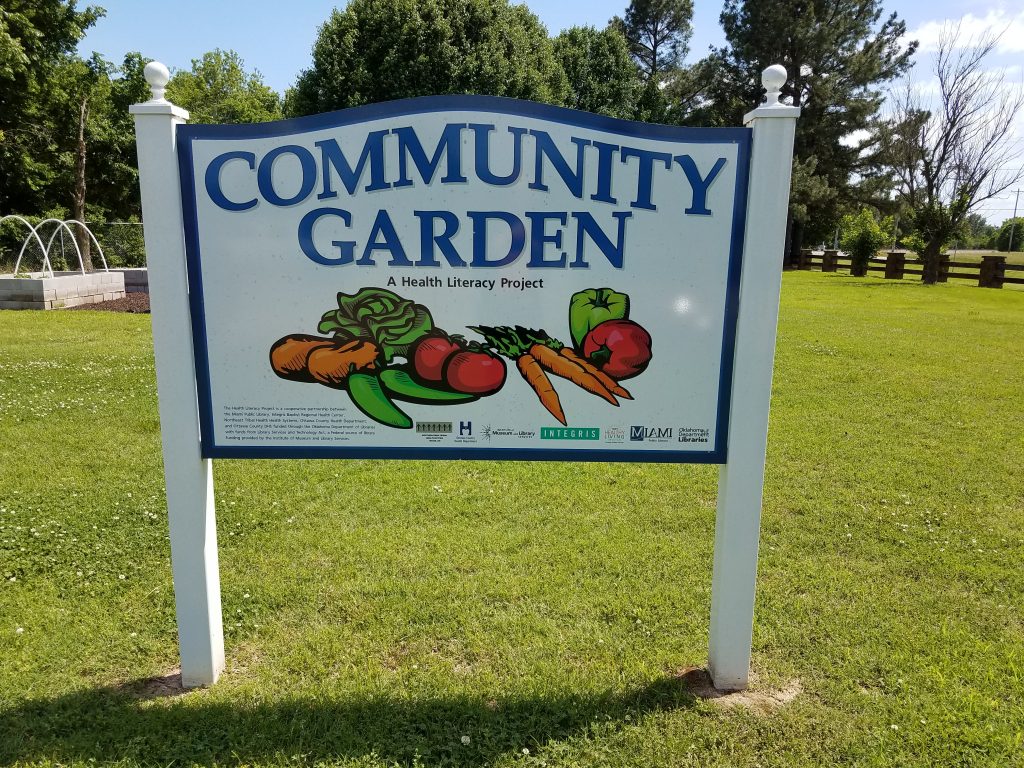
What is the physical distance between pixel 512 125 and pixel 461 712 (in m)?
2.34

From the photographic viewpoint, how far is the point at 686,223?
2.80 metres

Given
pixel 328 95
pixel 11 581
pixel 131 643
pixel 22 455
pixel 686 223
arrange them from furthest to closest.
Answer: pixel 328 95, pixel 22 455, pixel 11 581, pixel 131 643, pixel 686 223

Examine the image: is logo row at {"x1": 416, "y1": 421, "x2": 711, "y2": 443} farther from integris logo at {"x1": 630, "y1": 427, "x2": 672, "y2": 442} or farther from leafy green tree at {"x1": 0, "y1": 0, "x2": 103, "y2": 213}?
leafy green tree at {"x1": 0, "y1": 0, "x2": 103, "y2": 213}

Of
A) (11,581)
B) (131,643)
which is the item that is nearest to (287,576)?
(131,643)

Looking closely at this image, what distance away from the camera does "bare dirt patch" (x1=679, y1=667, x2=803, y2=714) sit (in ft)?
9.84

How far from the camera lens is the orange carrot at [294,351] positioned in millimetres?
2881

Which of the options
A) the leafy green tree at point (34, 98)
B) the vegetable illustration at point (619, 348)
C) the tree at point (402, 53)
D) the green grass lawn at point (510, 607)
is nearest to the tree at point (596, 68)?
the tree at point (402, 53)

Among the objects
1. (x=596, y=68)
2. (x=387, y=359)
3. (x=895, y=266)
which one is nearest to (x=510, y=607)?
(x=387, y=359)

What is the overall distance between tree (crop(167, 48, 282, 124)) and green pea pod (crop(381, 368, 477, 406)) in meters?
42.6

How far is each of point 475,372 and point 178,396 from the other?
1.19 meters

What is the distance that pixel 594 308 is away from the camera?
2.86m

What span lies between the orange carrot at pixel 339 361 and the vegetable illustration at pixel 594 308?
0.81 meters

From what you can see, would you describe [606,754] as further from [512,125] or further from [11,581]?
[11,581]

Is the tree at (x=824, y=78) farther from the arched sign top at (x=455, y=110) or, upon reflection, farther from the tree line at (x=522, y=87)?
the arched sign top at (x=455, y=110)
